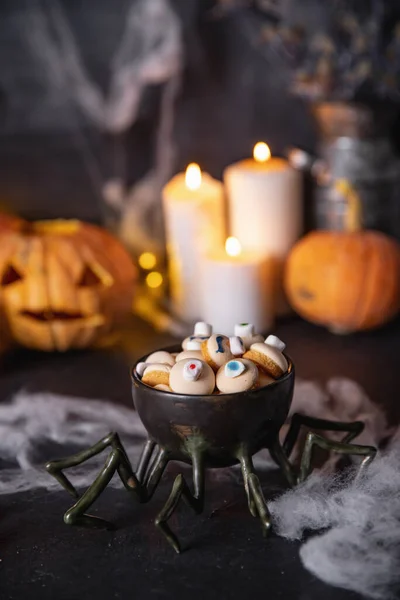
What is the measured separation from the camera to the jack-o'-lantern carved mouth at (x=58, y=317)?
115 cm

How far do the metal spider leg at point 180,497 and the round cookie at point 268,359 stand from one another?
0.29 ft

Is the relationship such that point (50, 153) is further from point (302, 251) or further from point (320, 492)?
point (320, 492)

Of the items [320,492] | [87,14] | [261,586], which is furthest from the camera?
[87,14]

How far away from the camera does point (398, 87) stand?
116cm

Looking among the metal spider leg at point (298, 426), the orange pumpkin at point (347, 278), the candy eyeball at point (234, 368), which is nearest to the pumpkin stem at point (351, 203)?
the orange pumpkin at point (347, 278)

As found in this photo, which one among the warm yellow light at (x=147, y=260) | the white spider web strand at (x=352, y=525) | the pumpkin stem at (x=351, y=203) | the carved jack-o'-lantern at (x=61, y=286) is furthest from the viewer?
the warm yellow light at (x=147, y=260)

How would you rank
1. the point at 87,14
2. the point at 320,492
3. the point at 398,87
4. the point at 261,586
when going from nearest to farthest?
1. the point at 261,586
2. the point at 320,492
3. the point at 398,87
4. the point at 87,14

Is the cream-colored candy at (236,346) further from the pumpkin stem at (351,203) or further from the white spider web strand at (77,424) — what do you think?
the pumpkin stem at (351,203)

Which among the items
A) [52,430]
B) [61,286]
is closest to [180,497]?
[52,430]

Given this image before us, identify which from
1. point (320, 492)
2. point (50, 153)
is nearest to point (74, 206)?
point (50, 153)

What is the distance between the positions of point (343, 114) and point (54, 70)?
1.55ft

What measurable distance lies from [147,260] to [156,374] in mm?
725

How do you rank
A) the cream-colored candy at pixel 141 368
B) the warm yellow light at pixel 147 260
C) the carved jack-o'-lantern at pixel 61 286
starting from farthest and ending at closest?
1. the warm yellow light at pixel 147 260
2. the carved jack-o'-lantern at pixel 61 286
3. the cream-colored candy at pixel 141 368

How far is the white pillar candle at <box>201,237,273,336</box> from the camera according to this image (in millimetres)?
1164
